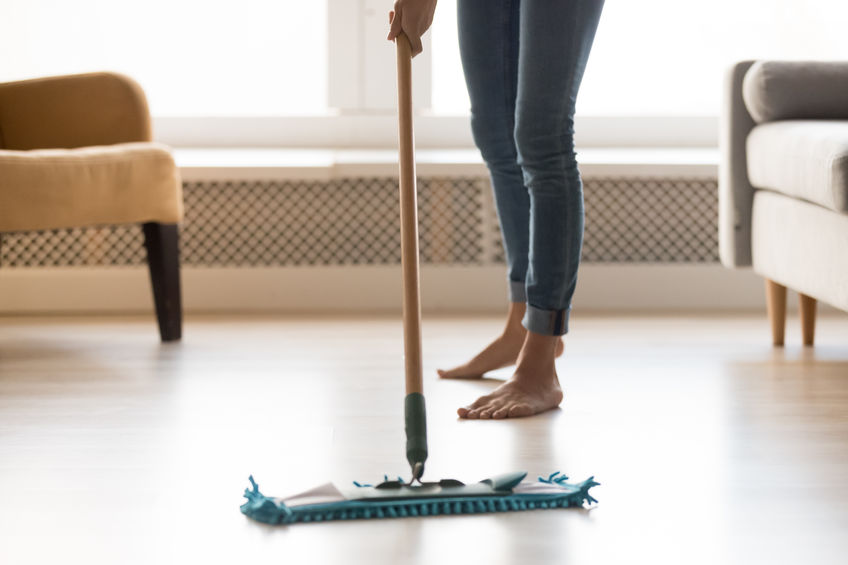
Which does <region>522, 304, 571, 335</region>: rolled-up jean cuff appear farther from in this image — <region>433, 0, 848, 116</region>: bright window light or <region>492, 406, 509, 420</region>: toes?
<region>433, 0, 848, 116</region>: bright window light

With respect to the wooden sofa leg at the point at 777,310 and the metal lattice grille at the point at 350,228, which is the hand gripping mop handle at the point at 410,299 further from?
the metal lattice grille at the point at 350,228

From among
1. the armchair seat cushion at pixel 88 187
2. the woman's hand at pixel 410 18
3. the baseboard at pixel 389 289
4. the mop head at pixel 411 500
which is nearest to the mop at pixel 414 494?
the mop head at pixel 411 500

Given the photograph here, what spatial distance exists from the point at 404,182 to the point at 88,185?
3.59 ft

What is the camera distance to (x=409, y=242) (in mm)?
1268

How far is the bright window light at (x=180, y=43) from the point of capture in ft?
10.2

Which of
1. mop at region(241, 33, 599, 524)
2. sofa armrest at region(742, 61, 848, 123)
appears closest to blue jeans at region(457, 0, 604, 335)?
mop at region(241, 33, 599, 524)

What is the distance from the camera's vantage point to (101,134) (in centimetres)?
239

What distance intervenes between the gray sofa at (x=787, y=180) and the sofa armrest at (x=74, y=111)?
125cm

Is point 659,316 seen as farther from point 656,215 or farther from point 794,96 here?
point 794,96

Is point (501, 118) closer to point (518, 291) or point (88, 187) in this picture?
point (518, 291)

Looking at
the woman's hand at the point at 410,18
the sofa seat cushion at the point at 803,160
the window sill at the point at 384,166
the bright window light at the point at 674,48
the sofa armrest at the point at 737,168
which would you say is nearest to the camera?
the woman's hand at the point at 410,18

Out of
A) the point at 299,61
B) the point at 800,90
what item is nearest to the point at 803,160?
the point at 800,90

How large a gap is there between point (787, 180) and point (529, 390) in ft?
2.28

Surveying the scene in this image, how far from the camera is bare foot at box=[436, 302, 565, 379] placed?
1.87m
